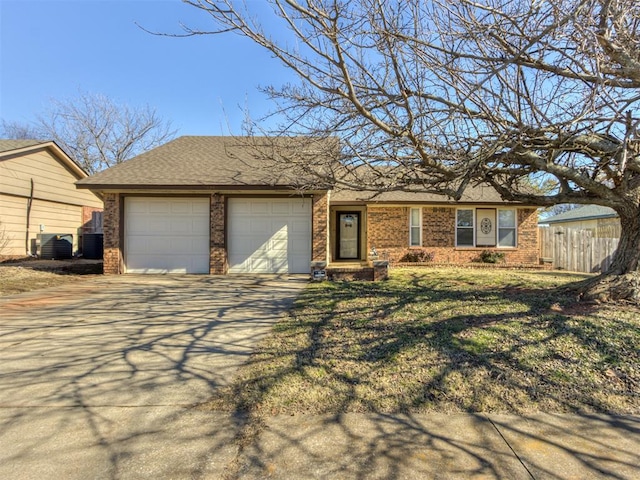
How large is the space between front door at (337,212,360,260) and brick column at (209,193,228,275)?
18.5 feet

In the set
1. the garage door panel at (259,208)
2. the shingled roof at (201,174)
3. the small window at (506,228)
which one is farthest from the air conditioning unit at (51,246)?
the small window at (506,228)

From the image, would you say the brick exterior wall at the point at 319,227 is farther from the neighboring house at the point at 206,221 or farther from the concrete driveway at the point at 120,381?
the concrete driveway at the point at 120,381

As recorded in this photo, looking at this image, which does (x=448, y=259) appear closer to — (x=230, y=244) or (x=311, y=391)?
(x=230, y=244)

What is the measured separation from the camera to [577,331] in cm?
465

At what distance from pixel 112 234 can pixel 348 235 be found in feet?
28.5

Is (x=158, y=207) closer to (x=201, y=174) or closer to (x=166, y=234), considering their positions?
(x=166, y=234)

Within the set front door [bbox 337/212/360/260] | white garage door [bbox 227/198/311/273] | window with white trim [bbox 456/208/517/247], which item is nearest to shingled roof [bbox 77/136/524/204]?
window with white trim [bbox 456/208/517/247]

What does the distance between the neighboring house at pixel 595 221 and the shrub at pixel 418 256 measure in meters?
13.6

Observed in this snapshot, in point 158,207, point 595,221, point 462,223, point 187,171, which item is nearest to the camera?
point 158,207

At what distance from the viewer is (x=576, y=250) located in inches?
571

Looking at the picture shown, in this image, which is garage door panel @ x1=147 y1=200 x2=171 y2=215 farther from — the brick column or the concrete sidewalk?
the concrete sidewalk

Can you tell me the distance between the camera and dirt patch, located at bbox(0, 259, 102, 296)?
9.38 m

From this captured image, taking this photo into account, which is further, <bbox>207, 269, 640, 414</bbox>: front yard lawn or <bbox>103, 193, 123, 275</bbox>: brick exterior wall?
<bbox>103, 193, 123, 275</bbox>: brick exterior wall

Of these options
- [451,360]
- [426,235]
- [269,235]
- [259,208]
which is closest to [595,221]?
[426,235]
